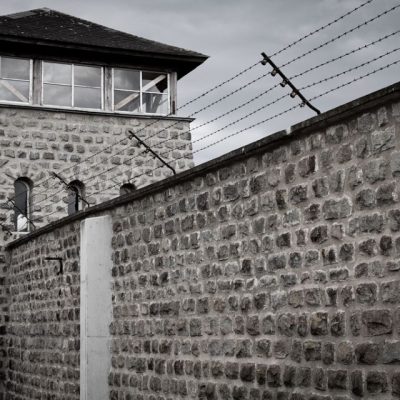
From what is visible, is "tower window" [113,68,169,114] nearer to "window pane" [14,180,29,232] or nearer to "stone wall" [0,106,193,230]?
"stone wall" [0,106,193,230]

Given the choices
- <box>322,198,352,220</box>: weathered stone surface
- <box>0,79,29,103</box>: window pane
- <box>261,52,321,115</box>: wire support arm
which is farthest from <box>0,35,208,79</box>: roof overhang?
<box>322,198,352,220</box>: weathered stone surface

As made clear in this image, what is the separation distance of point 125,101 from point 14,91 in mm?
2476

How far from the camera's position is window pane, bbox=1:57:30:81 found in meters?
18.5

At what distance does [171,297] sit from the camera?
937 centimetres

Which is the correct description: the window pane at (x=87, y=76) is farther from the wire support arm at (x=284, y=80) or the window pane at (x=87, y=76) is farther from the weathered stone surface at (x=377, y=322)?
the weathered stone surface at (x=377, y=322)

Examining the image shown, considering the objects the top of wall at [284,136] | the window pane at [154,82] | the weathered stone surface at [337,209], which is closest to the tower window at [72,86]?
the window pane at [154,82]

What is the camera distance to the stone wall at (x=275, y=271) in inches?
245

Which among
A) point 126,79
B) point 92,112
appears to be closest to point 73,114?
point 92,112

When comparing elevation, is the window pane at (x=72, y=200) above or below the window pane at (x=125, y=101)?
below

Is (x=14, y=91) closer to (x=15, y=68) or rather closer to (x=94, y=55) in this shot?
(x=15, y=68)

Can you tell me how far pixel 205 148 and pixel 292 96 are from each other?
1440 millimetres

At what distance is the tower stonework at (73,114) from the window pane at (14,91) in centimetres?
2

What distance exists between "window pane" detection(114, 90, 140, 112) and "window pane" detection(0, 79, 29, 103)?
200 cm

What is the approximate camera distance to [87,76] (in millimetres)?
19219
